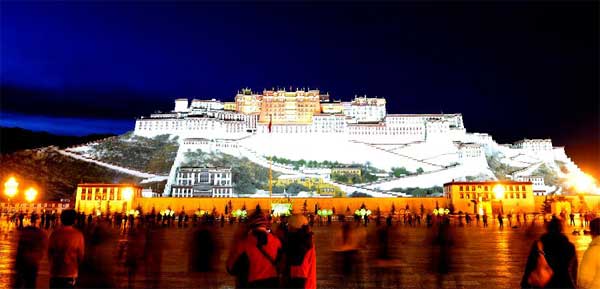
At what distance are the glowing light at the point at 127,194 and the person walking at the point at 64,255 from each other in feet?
129

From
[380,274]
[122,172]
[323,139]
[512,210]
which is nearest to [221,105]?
[323,139]

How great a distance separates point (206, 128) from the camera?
7438cm

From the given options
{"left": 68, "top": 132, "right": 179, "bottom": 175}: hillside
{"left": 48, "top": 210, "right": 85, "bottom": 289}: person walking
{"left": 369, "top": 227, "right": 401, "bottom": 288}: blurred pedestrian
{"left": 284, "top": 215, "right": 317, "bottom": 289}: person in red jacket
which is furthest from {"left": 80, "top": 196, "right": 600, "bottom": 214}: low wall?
{"left": 284, "top": 215, "right": 317, "bottom": 289}: person in red jacket

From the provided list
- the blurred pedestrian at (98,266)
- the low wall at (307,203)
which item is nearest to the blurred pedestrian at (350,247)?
the blurred pedestrian at (98,266)

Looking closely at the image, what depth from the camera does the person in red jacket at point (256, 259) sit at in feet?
11.7

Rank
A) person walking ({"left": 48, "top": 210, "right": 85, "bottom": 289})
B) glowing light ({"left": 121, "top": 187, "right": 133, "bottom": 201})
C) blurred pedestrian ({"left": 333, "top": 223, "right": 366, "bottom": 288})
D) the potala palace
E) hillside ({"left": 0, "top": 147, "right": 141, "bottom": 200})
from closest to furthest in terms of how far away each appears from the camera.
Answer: person walking ({"left": 48, "top": 210, "right": 85, "bottom": 289}) → blurred pedestrian ({"left": 333, "top": 223, "right": 366, "bottom": 288}) → glowing light ({"left": 121, "top": 187, "right": 133, "bottom": 201}) → hillside ({"left": 0, "top": 147, "right": 141, "bottom": 200}) → the potala palace

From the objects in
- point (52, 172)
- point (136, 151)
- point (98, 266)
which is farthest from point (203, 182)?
point (98, 266)

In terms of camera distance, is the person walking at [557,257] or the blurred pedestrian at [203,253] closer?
the person walking at [557,257]

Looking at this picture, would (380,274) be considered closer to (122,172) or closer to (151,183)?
(151,183)

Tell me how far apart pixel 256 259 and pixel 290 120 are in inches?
3108

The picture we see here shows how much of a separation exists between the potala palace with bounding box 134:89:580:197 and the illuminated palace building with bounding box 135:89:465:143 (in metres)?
0.17

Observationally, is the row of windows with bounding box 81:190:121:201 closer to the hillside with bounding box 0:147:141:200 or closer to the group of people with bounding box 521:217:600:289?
the hillside with bounding box 0:147:141:200

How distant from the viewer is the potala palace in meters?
69.6

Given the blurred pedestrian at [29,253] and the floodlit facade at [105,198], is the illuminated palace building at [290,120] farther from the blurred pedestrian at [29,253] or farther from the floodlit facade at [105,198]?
the blurred pedestrian at [29,253]
